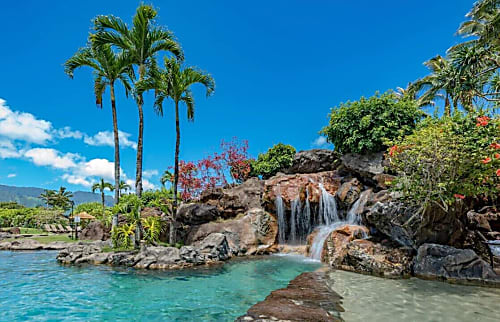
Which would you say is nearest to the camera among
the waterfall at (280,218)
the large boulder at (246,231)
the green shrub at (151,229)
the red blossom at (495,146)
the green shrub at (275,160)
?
the red blossom at (495,146)

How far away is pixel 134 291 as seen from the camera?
24.1 ft

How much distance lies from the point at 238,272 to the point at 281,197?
685 centimetres

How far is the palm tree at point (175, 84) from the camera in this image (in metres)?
13.5

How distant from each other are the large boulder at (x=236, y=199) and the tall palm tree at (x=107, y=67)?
5.36 meters

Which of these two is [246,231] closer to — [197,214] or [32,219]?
[197,214]

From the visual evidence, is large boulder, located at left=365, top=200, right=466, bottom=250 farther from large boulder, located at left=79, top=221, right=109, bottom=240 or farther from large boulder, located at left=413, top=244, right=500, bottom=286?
large boulder, located at left=79, top=221, right=109, bottom=240

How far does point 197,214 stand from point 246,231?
2.93m

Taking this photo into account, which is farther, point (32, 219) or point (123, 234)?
point (32, 219)

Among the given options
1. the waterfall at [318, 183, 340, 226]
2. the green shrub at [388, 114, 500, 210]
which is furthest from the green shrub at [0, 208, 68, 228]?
the green shrub at [388, 114, 500, 210]

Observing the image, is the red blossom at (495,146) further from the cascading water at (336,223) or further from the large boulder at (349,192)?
the large boulder at (349,192)

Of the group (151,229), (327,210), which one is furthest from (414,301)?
(151,229)

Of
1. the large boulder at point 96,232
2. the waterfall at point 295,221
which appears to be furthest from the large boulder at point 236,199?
the large boulder at point 96,232

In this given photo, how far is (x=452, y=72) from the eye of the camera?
42.9 ft

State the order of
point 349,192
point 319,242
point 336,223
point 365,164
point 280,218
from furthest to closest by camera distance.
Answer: point 280,218, point 365,164, point 349,192, point 336,223, point 319,242
